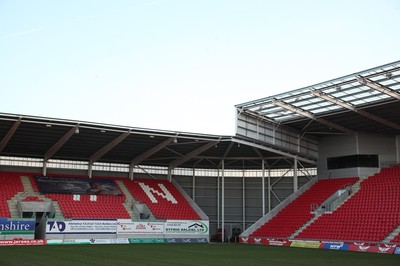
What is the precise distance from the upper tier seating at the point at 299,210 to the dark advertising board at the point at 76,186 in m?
13.8

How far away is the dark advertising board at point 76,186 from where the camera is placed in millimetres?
42469

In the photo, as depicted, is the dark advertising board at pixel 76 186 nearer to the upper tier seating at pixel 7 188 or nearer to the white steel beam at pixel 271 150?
the upper tier seating at pixel 7 188

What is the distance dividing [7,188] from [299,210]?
81.0ft

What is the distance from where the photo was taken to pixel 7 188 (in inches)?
1575

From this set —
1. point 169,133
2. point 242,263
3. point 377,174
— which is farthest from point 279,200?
point 242,263

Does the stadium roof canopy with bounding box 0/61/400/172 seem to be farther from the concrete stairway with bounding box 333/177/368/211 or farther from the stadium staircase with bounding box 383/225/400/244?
the stadium staircase with bounding box 383/225/400/244

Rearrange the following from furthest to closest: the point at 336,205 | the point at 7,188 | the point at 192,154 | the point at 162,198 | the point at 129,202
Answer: the point at 162,198, the point at 192,154, the point at 129,202, the point at 336,205, the point at 7,188

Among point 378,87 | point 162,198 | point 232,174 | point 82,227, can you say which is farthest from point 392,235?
point 82,227

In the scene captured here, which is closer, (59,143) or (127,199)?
(59,143)

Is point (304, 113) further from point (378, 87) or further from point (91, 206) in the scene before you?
point (91, 206)

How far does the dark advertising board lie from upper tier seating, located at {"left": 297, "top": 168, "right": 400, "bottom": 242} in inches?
700

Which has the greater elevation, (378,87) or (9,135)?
(378,87)

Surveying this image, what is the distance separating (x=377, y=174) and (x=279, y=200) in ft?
33.4

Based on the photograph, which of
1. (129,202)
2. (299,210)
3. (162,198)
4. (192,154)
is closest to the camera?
(299,210)
